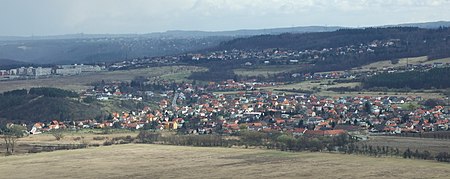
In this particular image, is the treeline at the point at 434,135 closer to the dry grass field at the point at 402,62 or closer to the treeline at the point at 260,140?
the treeline at the point at 260,140

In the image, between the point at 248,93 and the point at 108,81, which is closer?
the point at 248,93

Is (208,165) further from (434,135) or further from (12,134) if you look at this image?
(12,134)

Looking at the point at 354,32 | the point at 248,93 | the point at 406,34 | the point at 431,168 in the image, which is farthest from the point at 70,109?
the point at 354,32

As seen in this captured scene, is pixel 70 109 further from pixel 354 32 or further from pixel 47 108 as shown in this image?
pixel 354 32

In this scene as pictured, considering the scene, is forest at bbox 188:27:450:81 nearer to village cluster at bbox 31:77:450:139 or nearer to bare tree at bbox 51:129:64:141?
village cluster at bbox 31:77:450:139

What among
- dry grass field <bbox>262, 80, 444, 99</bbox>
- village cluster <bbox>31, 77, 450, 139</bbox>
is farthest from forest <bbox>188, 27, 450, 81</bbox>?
village cluster <bbox>31, 77, 450, 139</bbox>

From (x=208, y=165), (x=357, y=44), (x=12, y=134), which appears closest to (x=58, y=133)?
(x=12, y=134)
